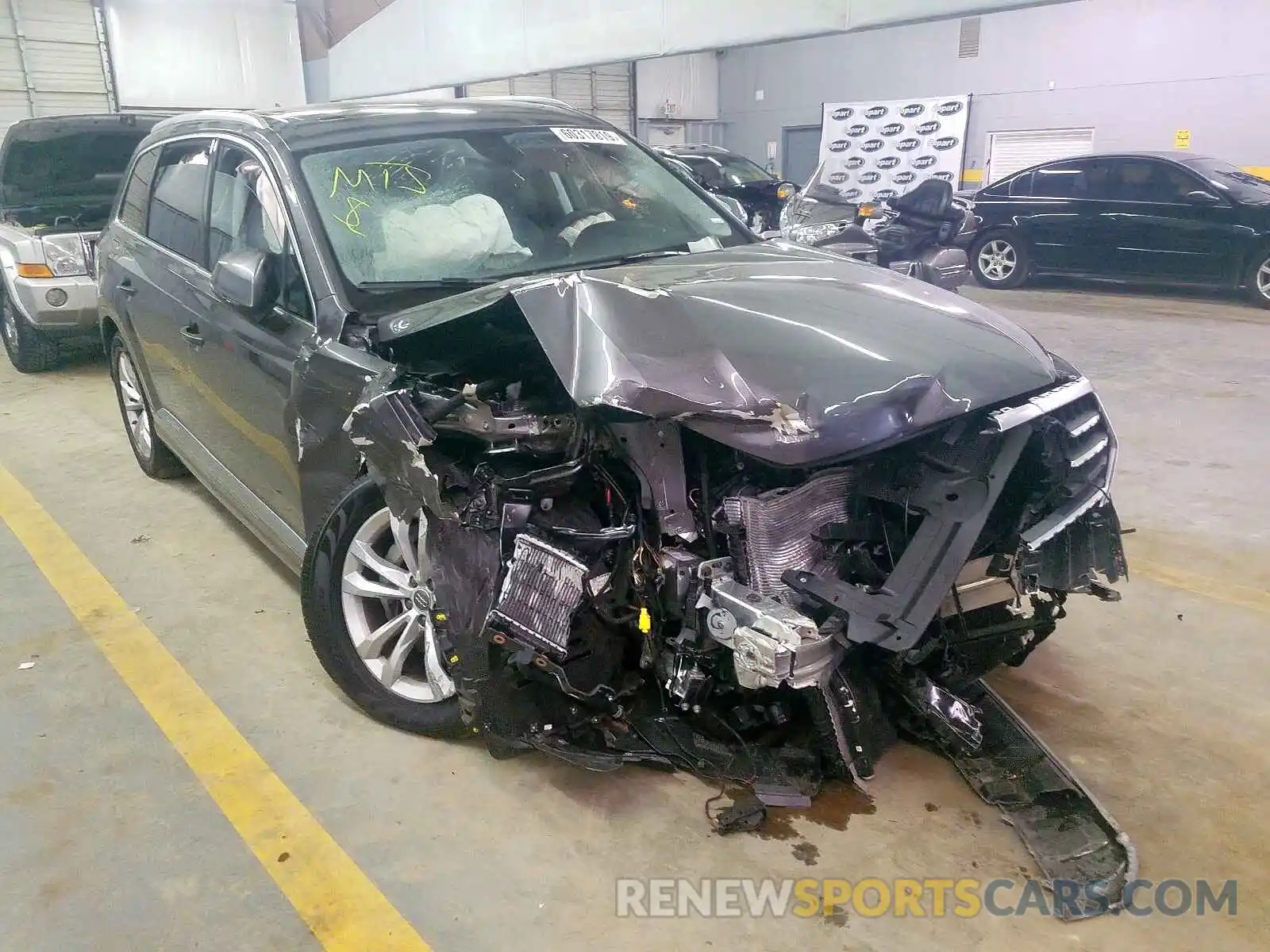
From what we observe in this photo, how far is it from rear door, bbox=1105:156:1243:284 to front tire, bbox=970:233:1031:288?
3.48 ft

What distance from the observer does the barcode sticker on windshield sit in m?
Answer: 3.36

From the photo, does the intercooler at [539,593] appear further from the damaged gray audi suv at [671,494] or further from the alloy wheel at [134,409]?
the alloy wheel at [134,409]

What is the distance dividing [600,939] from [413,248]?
1.94 m

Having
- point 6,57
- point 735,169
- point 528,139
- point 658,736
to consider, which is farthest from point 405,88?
point 658,736

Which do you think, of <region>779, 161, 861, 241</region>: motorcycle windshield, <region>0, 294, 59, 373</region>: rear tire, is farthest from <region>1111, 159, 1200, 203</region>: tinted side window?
<region>0, 294, 59, 373</region>: rear tire

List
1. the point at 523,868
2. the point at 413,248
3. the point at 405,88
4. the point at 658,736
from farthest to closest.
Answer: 1. the point at 405,88
2. the point at 413,248
3. the point at 658,736
4. the point at 523,868

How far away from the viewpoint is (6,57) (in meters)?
12.5

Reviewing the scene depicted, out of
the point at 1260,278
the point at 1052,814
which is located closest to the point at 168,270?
the point at 1052,814

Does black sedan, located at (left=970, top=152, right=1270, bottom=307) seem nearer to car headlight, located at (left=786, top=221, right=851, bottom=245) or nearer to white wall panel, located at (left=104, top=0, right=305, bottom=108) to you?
car headlight, located at (left=786, top=221, right=851, bottom=245)

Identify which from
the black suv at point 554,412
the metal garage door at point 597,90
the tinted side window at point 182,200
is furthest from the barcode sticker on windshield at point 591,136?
the metal garage door at point 597,90

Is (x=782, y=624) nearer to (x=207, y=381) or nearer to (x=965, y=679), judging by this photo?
(x=965, y=679)

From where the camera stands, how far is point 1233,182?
8.83 m

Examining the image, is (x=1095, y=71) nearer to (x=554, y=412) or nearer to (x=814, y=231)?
(x=814, y=231)

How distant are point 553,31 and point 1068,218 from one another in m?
5.72
